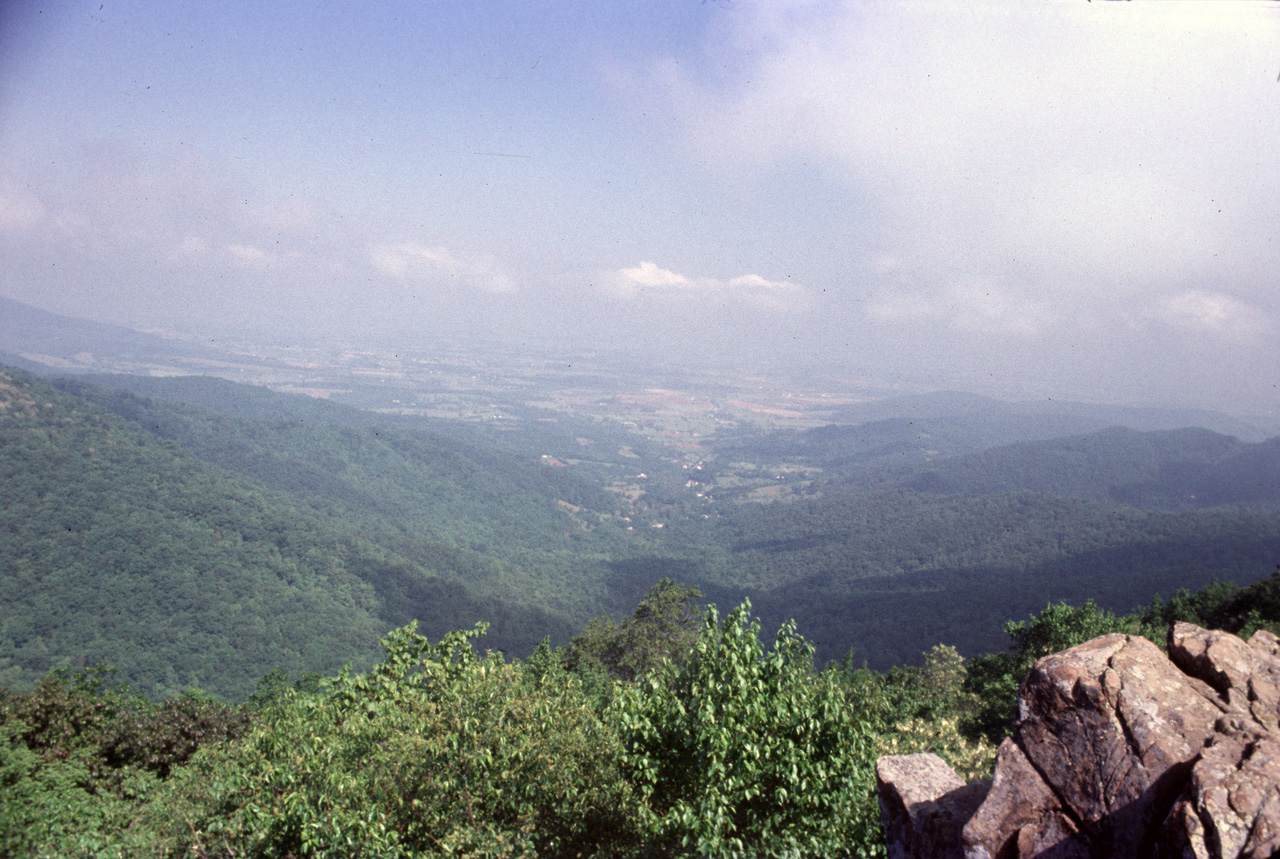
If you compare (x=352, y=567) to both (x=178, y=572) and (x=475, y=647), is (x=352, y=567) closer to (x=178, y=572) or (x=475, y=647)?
(x=178, y=572)

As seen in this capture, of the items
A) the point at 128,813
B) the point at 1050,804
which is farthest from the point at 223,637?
the point at 1050,804

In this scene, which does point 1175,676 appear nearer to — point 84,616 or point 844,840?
point 844,840

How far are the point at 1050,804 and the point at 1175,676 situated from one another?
2376 mm

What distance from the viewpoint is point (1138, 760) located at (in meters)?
6.92

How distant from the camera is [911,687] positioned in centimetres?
4450

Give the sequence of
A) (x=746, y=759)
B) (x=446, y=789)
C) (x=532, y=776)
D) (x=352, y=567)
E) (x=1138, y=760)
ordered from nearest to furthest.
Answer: (x=1138, y=760)
(x=746, y=759)
(x=446, y=789)
(x=532, y=776)
(x=352, y=567)

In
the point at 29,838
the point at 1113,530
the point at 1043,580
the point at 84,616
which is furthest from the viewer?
the point at 1113,530

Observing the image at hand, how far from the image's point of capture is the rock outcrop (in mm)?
5949

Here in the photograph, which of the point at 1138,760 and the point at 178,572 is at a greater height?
the point at 1138,760

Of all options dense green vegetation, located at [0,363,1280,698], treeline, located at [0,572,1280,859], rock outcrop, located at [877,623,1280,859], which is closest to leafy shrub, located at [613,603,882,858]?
treeline, located at [0,572,1280,859]

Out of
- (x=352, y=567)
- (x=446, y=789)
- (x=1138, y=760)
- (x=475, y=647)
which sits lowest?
(x=352, y=567)

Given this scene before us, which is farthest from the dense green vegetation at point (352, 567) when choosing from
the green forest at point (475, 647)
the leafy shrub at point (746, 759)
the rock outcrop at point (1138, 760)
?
the rock outcrop at point (1138, 760)

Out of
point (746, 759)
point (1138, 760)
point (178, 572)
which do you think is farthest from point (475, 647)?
point (1138, 760)

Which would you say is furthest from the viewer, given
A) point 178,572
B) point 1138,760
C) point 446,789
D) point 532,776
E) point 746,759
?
point 178,572
